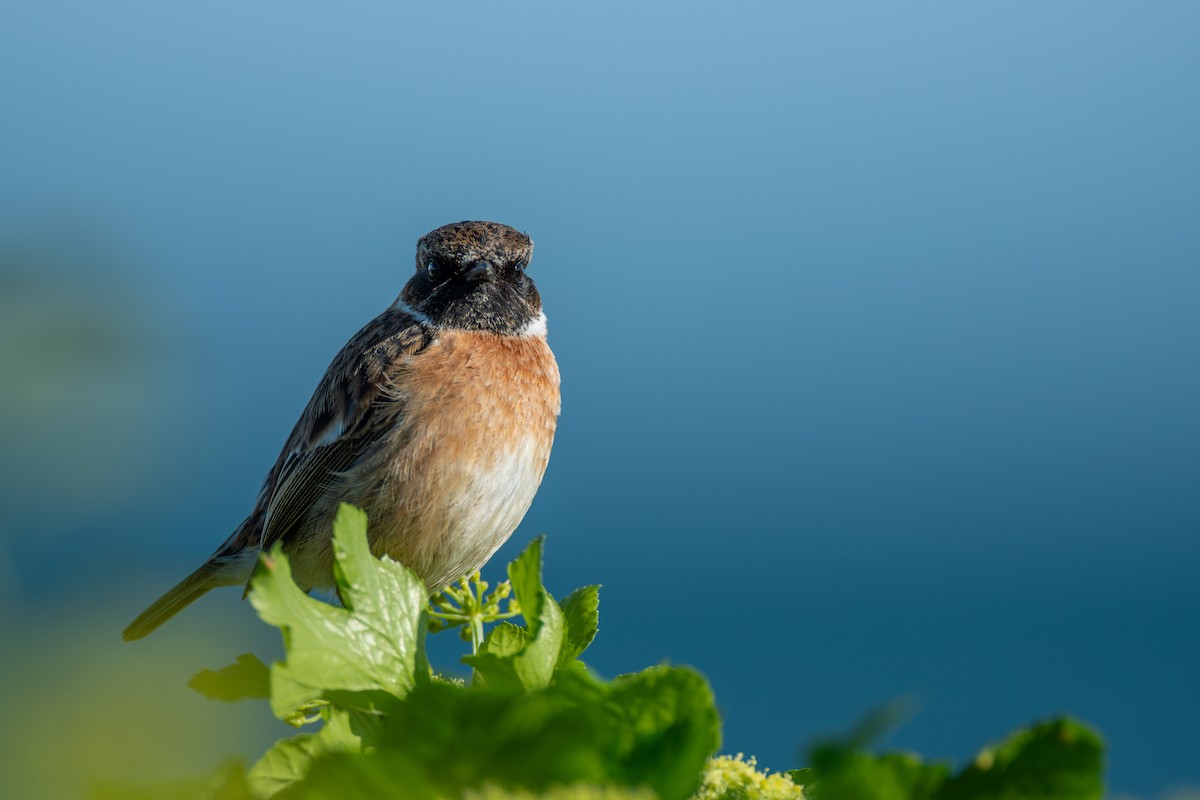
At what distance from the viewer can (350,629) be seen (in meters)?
1.47

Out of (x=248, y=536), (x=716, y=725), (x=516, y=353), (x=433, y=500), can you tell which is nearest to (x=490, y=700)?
(x=716, y=725)

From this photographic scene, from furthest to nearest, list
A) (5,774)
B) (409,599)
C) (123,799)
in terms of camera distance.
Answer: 1. (409,599)
2. (123,799)
3. (5,774)

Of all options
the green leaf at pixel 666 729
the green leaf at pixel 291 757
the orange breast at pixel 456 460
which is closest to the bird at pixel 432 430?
the orange breast at pixel 456 460

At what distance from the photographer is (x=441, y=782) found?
1.07m

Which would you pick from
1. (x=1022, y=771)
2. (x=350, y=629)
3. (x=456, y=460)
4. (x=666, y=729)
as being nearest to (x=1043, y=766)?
(x=1022, y=771)

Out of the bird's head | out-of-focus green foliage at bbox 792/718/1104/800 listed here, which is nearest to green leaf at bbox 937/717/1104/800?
out-of-focus green foliage at bbox 792/718/1104/800

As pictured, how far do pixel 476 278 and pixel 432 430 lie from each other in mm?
811

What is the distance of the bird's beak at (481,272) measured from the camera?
4785 mm

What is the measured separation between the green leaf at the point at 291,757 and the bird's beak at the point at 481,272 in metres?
3.45

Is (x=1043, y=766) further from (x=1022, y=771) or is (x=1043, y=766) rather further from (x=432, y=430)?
(x=432, y=430)

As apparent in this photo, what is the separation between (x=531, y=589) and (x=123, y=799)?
2.45ft

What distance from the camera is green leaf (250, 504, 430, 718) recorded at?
1347mm

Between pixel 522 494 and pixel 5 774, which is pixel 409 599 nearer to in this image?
pixel 5 774

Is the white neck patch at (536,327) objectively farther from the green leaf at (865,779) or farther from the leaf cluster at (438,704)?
the green leaf at (865,779)
